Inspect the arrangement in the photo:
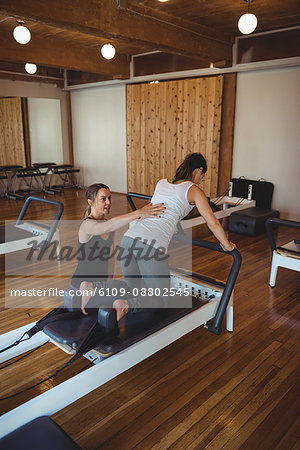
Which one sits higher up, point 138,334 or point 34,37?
point 34,37

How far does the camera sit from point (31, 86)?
803 centimetres

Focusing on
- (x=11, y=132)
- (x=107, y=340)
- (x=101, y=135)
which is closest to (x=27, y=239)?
(x=107, y=340)

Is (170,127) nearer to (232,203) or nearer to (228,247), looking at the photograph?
(232,203)

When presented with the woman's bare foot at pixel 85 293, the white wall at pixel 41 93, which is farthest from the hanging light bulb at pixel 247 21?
the white wall at pixel 41 93

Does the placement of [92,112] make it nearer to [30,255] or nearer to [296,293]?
[30,255]

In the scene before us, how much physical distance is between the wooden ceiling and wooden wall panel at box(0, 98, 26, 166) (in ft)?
12.1

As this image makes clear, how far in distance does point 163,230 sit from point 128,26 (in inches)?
119

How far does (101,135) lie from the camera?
26.7ft

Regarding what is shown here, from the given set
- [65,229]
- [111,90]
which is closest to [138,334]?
[65,229]

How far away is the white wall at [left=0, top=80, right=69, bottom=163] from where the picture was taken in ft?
25.2

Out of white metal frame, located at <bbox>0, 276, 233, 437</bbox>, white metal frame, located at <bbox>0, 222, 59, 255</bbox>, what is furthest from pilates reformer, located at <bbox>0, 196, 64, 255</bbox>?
white metal frame, located at <bbox>0, 276, 233, 437</bbox>

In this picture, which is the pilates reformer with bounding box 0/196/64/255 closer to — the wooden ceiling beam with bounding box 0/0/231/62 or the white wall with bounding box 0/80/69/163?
the wooden ceiling beam with bounding box 0/0/231/62

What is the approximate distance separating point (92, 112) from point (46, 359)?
6951mm

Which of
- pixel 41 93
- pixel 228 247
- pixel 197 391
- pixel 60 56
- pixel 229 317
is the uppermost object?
pixel 60 56
